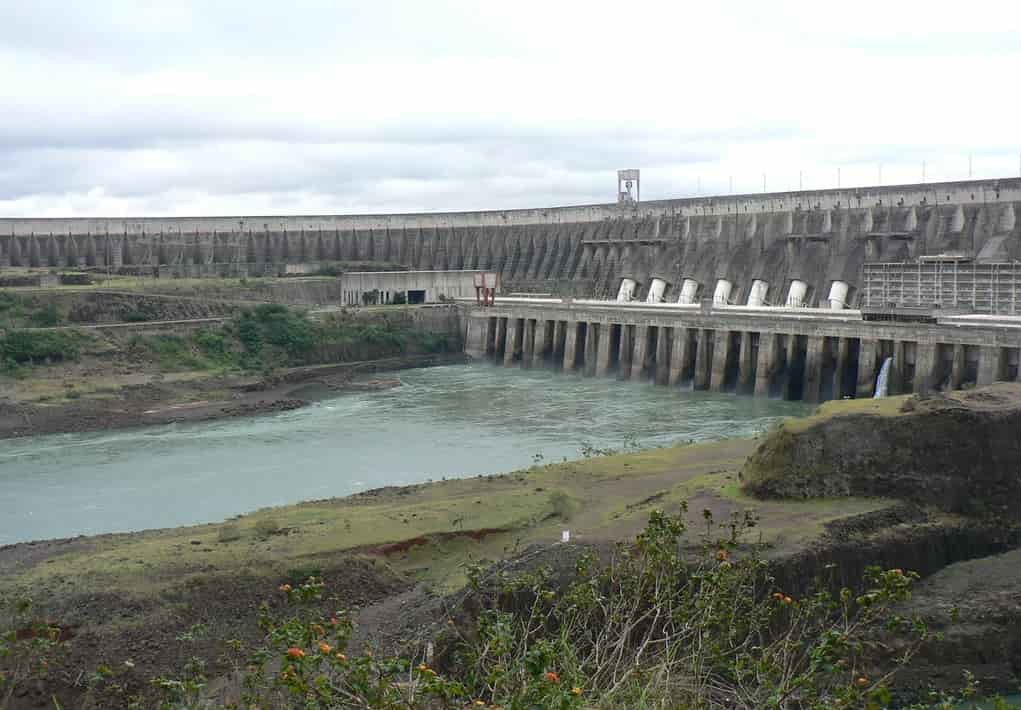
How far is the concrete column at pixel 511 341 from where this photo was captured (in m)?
67.9

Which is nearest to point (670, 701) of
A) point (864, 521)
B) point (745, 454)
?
point (864, 521)

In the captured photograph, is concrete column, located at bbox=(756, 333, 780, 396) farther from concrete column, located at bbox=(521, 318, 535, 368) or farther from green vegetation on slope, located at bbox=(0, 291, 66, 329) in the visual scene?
green vegetation on slope, located at bbox=(0, 291, 66, 329)

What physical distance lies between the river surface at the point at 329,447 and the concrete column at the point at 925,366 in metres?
4.78

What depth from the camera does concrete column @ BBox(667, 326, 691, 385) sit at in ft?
185

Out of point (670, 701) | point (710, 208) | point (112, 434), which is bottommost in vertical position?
point (112, 434)

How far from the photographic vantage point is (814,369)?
49406mm

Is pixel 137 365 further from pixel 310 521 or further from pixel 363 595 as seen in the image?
pixel 363 595

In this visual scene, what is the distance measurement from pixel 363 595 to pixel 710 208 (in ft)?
Answer: 197

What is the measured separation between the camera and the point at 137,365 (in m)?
57.4

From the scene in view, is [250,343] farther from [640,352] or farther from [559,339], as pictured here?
[640,352]

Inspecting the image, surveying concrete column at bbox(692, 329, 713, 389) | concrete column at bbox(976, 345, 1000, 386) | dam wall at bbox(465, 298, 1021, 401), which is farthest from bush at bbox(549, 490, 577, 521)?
concrete column at bbox(692, 329, 713, 389)

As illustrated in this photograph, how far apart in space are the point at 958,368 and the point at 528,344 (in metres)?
28.9

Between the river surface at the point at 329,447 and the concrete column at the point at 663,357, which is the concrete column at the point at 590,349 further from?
the concrete column at the point at 663,357

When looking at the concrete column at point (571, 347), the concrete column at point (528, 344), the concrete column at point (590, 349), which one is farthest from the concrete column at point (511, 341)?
the concrete column at point (590, 349)
